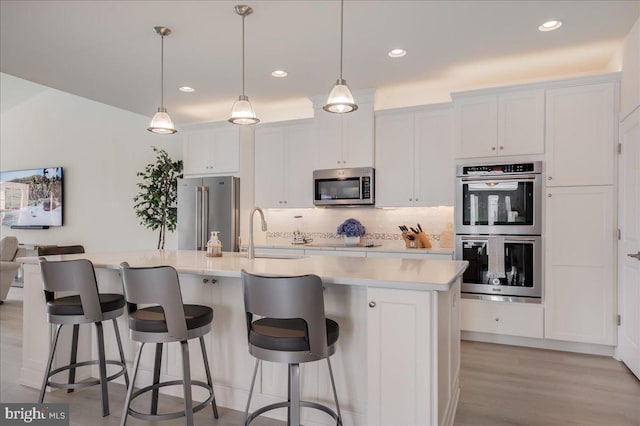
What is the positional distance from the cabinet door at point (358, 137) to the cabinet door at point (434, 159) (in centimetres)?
52

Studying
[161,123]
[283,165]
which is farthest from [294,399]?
[283,165]

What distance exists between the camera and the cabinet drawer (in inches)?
145

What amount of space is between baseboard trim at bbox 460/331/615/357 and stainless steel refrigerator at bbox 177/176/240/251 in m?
2.86

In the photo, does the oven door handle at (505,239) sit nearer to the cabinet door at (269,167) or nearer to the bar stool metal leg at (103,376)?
the cabinet door at (269,167)

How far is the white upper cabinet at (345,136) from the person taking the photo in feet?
14.8

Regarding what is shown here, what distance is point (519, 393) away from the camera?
2.75 m

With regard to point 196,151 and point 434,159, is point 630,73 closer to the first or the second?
point 434,159

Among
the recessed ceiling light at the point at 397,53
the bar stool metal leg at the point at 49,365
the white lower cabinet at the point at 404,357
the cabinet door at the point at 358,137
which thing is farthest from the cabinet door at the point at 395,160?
the bar stool metal leg at the point at 49,365

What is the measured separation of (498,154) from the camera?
384cm

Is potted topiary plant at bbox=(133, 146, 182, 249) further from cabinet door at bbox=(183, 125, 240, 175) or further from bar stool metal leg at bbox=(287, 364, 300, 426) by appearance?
bar stool metal leg at bbox=(287, 364, 300, 426)

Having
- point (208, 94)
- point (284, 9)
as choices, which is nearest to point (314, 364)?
point (284, 9)

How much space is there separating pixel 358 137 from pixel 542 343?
2755mm

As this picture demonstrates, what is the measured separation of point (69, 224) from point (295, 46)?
5.61 metres

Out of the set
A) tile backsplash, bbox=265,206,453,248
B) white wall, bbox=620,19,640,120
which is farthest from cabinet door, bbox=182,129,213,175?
white wall, bbox=620,19,640,120
